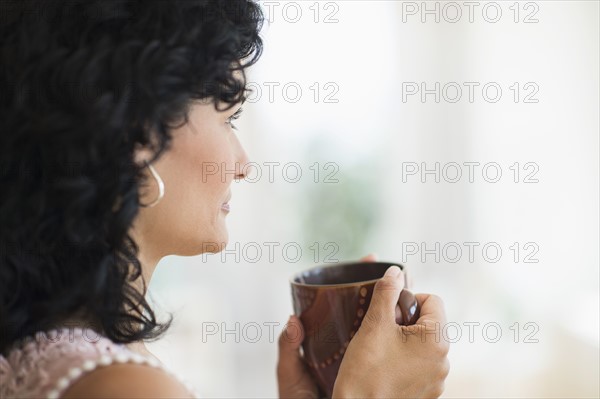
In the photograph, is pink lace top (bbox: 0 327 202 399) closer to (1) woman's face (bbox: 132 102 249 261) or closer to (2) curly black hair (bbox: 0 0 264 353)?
(2) curly black hair (bbox: 0 0 264 353)

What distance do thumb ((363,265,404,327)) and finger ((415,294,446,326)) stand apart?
0.17ft

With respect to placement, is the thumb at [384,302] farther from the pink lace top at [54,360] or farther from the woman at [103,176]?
the pink lace top at [54,360]

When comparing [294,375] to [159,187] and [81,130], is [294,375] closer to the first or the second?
[159,187]

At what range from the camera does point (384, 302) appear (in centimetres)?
76

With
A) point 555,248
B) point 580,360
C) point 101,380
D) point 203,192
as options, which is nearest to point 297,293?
point 203,192

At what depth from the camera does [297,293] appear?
0.83m

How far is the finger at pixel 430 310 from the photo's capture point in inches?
31.6

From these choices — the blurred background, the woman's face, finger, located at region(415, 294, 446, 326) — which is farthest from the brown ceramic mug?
the blurred background

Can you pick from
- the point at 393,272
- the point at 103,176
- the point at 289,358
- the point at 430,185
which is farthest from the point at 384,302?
the point at 430,185

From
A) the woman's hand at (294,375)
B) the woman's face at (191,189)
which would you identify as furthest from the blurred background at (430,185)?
the woman's face at (191,189)

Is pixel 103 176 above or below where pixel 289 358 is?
above

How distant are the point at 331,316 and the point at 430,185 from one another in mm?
1681

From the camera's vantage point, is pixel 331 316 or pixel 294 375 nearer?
pixel 331 316

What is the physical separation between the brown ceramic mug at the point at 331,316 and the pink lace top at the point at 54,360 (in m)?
0.21
